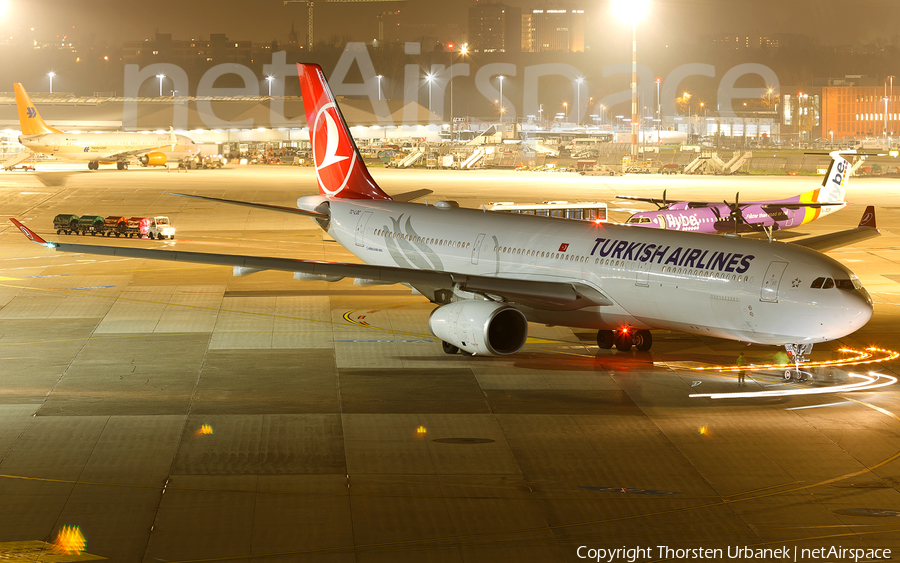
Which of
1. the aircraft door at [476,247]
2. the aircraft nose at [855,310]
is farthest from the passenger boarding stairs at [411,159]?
the aircraft nose at [855,310]

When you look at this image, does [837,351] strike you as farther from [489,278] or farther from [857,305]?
[489,278]

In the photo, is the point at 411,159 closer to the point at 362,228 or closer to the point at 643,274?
the point at 362,228

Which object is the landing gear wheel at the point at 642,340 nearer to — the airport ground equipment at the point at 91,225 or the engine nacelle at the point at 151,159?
the airport ground equipment at the point at 91,225

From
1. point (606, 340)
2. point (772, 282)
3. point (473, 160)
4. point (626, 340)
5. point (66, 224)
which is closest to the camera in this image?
point (772, 282)

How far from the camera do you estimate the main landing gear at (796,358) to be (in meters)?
22.1

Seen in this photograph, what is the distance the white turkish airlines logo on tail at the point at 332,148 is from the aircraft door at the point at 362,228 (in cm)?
261

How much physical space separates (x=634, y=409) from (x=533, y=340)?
24.6 ft

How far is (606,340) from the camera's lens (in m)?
26.2

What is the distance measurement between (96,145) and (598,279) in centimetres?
10345

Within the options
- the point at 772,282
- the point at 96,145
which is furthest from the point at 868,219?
the point at 96,145

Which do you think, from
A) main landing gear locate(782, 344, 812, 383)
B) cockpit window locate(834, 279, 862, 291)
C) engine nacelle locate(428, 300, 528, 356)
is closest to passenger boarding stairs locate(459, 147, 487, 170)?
engine nacelle locate(428, 300, 528, 356)

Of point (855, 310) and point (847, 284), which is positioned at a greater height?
point (847, 284)

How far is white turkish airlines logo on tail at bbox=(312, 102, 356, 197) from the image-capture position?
3366 centimetres

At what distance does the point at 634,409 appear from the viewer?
2025 centimetres
